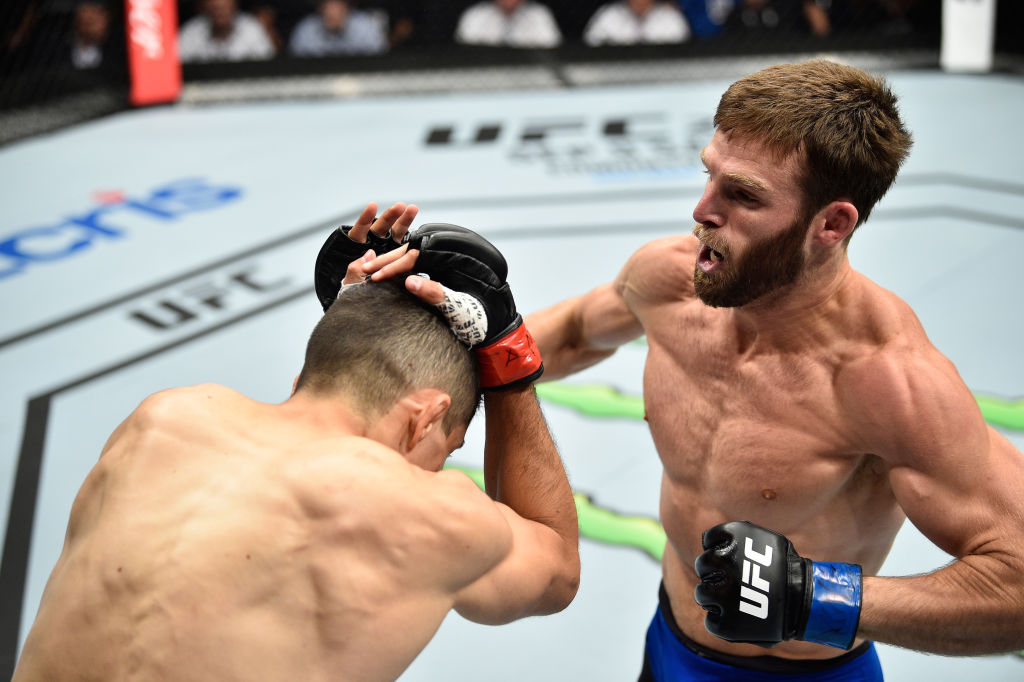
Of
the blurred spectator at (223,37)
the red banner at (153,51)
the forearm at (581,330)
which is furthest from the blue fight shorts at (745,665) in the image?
the blurred spectator at (223,37)

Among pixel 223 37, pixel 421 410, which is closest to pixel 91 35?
pixel 223 37

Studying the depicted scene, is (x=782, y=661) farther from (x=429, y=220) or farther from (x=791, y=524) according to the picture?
(x=429, y=220)

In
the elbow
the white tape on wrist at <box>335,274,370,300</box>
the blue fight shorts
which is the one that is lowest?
the blue fight shorts

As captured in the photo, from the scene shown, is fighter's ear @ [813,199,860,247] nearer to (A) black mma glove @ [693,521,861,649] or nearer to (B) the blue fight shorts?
(A) black mma glove @ [693,521,861,649]

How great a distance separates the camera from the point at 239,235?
5.25m

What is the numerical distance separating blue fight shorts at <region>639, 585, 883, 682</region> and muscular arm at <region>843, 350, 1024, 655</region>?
35 centimetres

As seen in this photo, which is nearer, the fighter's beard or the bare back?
the bare back

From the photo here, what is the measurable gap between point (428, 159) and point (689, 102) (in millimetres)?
1930

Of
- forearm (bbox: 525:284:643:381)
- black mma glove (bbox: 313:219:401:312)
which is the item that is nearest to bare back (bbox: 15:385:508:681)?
black mma glove (bbox: 313:219:401:312)

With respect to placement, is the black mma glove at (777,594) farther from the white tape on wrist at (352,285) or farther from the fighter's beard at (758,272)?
the white tape on wrist at (352,285)

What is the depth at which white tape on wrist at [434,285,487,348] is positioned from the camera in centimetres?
167

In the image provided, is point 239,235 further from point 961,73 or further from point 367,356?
point 961,73

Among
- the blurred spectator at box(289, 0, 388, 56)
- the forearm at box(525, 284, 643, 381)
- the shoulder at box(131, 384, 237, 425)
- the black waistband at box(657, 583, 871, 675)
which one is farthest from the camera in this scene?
the blurred spectator at box(289, 0, 388, 56)

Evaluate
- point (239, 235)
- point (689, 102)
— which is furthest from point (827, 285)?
point (689, 102)
